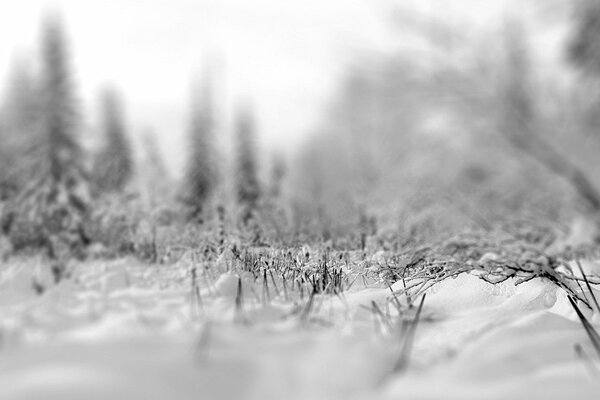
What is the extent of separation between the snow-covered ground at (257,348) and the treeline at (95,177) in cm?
131

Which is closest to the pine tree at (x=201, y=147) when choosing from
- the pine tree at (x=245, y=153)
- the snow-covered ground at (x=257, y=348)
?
the pine tree at (x=245, y=153)

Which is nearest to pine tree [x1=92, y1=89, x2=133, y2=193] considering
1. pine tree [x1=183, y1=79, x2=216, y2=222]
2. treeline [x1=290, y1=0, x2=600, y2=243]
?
pine tree [x1=183, y1=79, x2=216, y2=222]

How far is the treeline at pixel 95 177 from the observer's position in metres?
4.51

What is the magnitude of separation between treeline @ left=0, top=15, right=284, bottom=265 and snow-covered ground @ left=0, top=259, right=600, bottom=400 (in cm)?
131

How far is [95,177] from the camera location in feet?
31.6

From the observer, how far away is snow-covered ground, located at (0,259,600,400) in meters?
1.41

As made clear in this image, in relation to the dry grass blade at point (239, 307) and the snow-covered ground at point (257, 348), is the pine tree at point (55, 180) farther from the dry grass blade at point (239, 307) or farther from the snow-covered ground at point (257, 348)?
the dry grass blade at point (239, 307)

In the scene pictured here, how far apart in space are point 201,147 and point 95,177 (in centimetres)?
569

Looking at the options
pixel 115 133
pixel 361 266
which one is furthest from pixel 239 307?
pixel 115 133

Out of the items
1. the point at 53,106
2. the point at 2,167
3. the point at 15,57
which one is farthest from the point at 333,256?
the point at 15,57

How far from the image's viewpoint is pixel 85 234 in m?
4.68

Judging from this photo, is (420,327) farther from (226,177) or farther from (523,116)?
(226,177)

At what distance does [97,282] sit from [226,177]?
12.6 meters

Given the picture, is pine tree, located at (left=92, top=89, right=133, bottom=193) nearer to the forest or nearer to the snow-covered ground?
the forest
